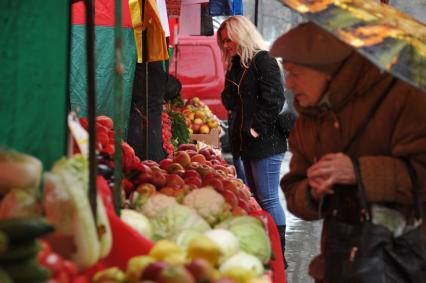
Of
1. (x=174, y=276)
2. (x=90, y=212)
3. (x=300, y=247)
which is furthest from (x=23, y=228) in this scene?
(x=300, y=247)

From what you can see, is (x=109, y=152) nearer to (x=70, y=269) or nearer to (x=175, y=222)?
(x=175, y=222)

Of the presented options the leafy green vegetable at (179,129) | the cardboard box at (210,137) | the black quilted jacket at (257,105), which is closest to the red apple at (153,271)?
the black quilted jacket at (257,105)

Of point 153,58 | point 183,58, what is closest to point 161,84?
point 153,58

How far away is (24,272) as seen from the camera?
232 centimetres

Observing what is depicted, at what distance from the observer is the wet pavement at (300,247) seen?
7.09 meters

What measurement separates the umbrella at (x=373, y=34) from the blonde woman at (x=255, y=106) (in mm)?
3667

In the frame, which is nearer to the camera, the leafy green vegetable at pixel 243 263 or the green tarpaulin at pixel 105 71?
the leafy green vegetable at pixel 243 263

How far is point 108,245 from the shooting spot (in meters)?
2.89

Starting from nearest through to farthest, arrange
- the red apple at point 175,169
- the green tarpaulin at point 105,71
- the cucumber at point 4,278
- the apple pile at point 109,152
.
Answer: the cucumber at point 4,278 < the apple pile at point 109,152 < the red apple at point 175,169 < the green tarpaulin at point 105,71

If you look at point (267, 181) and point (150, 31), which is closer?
point (150, 31)

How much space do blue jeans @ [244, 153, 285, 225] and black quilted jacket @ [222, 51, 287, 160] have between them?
0.07 m

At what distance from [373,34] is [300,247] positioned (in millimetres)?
5349

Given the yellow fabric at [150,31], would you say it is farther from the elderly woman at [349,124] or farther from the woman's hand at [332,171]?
the woman's hand at [332,171]

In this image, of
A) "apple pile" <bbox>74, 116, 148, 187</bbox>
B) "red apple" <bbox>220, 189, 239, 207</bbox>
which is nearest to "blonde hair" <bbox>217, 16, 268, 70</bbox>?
"apple pile" <bbox>74, 116, 148, 187</bbox>
